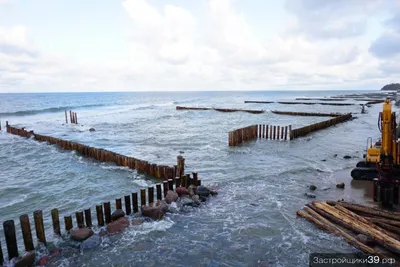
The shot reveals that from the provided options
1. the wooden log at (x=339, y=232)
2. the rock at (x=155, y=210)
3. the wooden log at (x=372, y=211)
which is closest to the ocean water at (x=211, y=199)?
the wooden log at (x=339, y=232)

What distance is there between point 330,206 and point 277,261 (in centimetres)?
396

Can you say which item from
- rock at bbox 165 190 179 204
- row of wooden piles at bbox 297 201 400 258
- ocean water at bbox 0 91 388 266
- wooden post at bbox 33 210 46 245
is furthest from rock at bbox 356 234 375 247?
wooden post at bbox 33 210 46 245

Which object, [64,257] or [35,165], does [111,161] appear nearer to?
[35,165]

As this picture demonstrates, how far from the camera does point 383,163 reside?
1173 centimetres

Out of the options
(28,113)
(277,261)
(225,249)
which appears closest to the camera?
(277,261)

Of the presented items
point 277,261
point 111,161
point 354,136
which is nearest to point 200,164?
point 111,161

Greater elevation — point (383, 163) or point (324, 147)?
point (383, 163)

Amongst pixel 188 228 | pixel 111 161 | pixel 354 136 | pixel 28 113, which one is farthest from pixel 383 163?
pixel 28 113

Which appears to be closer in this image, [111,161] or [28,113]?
[111,161]

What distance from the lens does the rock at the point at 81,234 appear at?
9.65m

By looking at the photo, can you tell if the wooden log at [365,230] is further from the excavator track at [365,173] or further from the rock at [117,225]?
the rock at [117,225]

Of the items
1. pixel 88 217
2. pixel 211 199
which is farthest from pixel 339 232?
pixel 88 217

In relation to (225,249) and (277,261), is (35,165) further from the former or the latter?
(277,261)

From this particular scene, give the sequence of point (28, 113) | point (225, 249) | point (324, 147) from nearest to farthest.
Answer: point (225, 249) → point (324, 147) → point (28, 113)
